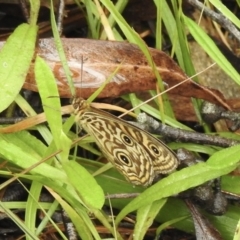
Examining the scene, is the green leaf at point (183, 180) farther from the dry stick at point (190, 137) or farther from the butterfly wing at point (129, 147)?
the dry stick at point (190, 137)

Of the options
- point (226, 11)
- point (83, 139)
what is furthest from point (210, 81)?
point (83, 139)

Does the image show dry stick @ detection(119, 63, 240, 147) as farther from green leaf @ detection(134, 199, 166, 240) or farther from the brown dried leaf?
green leaf @ detection(134, 199, 166, 240)

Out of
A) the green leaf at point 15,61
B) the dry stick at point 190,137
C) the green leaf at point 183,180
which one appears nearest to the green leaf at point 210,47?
the dry stick at point 190,137

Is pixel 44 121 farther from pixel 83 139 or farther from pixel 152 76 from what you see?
pixel 152 76

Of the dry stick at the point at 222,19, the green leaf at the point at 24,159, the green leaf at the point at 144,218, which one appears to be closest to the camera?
the green leaf at the point at 24,159

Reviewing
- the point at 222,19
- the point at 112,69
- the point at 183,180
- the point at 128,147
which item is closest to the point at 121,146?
the point at 128,147

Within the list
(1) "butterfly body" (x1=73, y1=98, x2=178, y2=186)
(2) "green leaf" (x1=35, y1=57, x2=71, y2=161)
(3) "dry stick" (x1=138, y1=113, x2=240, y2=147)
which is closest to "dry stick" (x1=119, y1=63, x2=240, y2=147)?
(3) "dry stick" (x1=138, y1=113, x2=240, y2=147)
